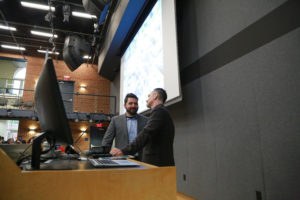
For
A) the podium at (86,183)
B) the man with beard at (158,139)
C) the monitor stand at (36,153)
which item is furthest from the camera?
the man with beard at (158,139)

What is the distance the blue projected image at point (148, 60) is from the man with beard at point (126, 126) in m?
0.81

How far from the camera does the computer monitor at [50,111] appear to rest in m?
A: 0.66

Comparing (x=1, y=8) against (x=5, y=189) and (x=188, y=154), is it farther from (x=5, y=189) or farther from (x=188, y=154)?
(x=5, y=189)

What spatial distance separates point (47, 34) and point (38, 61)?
2.91 metres

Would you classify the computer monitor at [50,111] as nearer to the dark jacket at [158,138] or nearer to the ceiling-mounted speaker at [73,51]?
the dark jacket at [158,138]

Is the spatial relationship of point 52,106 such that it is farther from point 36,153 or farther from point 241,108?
point 241,108

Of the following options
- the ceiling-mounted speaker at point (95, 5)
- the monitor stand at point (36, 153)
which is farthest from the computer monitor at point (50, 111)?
the ceiling-mounted speaker at point (95, 5)

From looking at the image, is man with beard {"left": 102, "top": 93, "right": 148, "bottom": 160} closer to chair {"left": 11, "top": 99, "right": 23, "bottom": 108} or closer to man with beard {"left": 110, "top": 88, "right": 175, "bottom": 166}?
man with beard {"left": 110, "top": 88, "right": 175, "bottom": 166}

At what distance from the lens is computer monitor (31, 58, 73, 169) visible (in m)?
0.66

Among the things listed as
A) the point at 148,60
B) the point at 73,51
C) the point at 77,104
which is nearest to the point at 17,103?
the point at 77,104

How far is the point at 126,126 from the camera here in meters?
2.52

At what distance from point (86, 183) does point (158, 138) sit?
3.84 feet

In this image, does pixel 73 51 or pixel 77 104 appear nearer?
pixel 73 51

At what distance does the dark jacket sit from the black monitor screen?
2.83 feet
